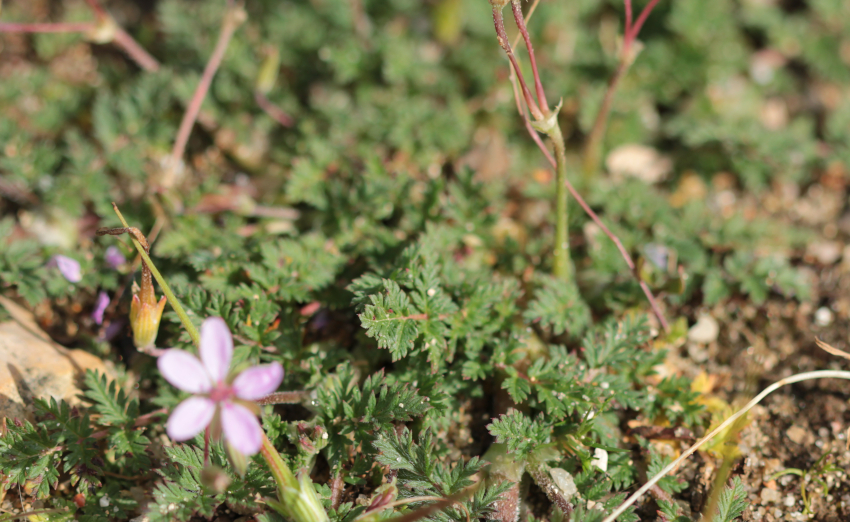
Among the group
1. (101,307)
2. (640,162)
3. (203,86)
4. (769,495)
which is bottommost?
(769,495)

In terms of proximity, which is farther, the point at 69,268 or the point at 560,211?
the point at 69,268

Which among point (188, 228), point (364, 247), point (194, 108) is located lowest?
point (364, 247)

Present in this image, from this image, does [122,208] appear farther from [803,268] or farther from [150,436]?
[803,268]

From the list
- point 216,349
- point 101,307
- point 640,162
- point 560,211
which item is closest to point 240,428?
point 216,349

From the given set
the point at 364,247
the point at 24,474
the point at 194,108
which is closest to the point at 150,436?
the point at 24,474

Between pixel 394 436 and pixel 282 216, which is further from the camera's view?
pixel 282 216

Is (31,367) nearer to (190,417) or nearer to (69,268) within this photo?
(69,268)

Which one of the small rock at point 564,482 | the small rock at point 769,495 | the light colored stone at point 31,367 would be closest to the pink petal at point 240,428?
the light colored stone at point 31,367

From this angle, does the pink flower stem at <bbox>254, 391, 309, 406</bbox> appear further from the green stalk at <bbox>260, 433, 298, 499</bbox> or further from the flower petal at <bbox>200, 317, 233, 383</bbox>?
the flower petal at <bbox>200, 317, 233, 383</bbox>
